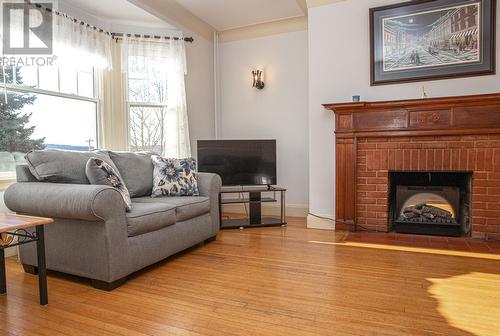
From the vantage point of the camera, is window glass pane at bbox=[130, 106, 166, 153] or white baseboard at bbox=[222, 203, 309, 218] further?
white baseboard at bbox=[222, 203, 309, 218]

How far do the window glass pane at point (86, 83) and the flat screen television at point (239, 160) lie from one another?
4.38ft

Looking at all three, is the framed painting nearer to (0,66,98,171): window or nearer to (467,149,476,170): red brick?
(467,149,476,170): red brick

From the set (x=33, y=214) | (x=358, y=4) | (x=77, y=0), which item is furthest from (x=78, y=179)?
(x=358, y=4)

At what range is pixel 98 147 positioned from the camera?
3822mm

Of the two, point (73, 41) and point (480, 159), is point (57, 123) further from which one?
point (480, 159)

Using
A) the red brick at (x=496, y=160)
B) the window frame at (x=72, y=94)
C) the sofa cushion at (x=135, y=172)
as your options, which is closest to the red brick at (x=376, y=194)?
the red brick at (x=496, y=160)

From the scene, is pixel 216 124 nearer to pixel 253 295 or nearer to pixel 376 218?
pixel 376 218

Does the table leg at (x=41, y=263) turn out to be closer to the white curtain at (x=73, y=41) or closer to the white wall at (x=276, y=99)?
the white curtain at (x=73, y=41)

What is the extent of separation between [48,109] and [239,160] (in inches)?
80.7

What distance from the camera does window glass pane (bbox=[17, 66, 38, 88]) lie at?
3.02 meters

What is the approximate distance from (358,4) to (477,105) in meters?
1.56

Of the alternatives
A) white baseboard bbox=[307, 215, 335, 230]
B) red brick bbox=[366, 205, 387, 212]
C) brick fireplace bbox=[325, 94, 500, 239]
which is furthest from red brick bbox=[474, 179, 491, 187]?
white baseboard bbox=[307, 215, 335, 230]

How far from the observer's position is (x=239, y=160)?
399 cm

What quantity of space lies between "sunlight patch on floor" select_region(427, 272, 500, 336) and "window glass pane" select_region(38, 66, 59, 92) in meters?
3.67
